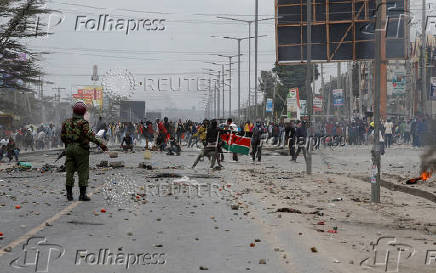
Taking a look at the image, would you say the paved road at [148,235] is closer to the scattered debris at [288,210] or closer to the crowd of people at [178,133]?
the scattered debris at [288,210]

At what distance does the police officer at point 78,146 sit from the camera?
13.2m

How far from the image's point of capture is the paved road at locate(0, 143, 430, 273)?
23.5ft

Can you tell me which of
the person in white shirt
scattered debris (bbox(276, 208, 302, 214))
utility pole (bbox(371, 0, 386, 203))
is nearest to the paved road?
scattered debris (bbox(276, 208, 302, 214))

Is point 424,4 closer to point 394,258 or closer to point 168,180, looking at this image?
point 168,180

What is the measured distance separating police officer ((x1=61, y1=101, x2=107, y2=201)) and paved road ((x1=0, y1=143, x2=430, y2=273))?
19.4 inches

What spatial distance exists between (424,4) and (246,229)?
41.0 m

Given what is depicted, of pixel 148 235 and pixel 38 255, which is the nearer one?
pixel 38 255

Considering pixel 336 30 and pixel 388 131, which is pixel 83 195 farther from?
pixel 388 131

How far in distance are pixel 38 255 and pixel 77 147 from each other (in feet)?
19.4

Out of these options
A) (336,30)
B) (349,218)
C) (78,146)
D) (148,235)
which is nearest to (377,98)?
(349,218)

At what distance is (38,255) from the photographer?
744 cm

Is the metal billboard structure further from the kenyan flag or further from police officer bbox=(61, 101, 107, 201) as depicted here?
police officer bbox=(61, 101, 107, 201)

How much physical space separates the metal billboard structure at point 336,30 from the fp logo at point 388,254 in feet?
96.2

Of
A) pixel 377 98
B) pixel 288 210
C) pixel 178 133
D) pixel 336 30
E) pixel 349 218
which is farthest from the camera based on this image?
pixel 178 133
